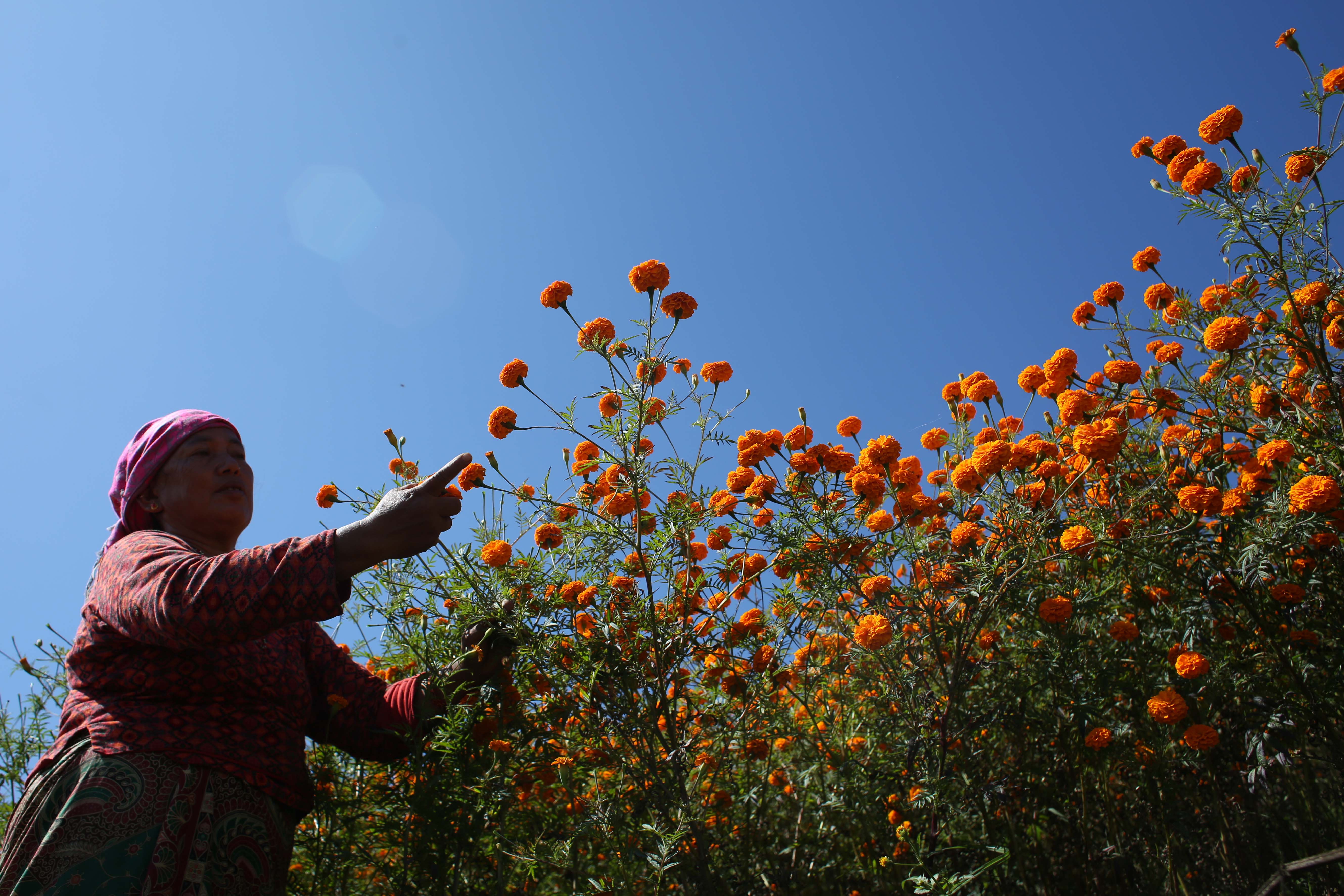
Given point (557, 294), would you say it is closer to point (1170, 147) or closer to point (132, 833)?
point (132, 833)

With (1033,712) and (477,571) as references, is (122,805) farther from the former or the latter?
(1033,712)

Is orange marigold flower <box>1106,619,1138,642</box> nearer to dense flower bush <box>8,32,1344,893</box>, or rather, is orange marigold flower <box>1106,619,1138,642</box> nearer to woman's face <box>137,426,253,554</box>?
dense flower bush <box>8,32,1344,893</box>

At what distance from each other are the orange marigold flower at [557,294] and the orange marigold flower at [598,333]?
0.20m

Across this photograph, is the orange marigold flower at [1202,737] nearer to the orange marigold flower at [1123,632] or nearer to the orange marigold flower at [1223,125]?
the orange marigold flower at [1123,632]

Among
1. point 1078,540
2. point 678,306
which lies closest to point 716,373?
point 678,306

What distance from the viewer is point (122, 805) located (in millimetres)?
1470

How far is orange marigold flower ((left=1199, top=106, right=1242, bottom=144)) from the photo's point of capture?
2.41 m

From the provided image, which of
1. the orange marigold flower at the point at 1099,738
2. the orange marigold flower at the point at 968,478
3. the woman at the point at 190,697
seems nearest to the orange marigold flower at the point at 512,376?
the woman at the point at 190,697

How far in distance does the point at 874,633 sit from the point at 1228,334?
143 centimetres

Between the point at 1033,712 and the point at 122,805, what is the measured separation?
85.8 inches

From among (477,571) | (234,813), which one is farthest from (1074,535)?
(234,813)

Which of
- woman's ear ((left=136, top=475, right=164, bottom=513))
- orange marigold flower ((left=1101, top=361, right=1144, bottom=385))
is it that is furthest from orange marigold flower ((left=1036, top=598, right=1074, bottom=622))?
woman's ear ((left=136, top=475, right=164, bottom=513))

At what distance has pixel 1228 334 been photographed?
2.21 meters

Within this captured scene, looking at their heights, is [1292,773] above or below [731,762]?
below
